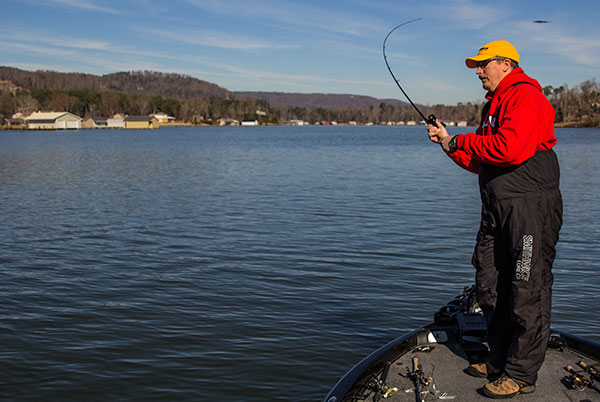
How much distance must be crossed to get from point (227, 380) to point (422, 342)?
281 centimetres

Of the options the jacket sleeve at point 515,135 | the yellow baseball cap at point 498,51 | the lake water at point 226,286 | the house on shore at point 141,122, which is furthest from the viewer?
the house on shore at point 141,122

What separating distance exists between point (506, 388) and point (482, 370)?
0.44 meters

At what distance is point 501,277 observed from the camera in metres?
4.92

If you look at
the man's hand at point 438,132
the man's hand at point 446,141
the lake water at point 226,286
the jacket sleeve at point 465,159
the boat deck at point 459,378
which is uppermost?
the man's hand at point 438,132

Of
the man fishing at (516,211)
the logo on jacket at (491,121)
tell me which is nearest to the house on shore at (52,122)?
the logo on jacket at (491,121)

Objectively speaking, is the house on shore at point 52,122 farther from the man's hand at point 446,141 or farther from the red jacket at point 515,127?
the red jacket at point 515,127

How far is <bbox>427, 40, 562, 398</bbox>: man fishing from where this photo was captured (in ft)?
14.9

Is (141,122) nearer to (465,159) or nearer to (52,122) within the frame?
(52,122)

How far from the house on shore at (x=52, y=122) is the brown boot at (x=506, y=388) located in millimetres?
179130

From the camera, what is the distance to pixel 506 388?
4.54 meters

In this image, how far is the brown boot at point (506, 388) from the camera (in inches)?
178

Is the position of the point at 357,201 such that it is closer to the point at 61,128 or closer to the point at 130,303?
the point at 130,303

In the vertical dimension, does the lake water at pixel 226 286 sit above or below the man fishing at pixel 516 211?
below

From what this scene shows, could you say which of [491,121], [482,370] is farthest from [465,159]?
[482,370]
